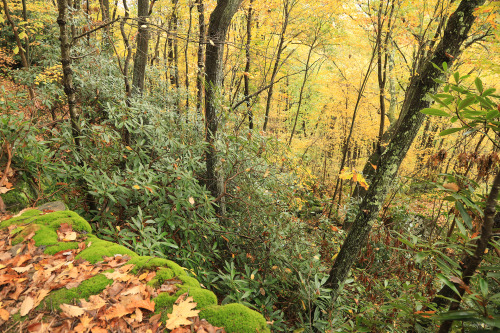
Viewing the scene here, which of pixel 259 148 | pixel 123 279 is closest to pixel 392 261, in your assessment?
pixel 259 148

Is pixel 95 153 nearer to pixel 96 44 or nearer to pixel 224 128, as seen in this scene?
pixel 224 128

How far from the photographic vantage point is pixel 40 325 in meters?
1.41

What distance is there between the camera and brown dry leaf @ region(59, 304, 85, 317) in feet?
4.84

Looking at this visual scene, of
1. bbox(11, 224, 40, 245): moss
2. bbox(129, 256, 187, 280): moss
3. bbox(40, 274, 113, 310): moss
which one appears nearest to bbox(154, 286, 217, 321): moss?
bbox(129, 256, 187, 280): moss

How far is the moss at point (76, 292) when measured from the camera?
155 centimetres

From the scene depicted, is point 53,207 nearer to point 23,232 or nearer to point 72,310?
point 23,232

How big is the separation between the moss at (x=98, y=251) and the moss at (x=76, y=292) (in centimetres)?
29

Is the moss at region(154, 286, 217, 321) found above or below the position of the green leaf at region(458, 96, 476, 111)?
below

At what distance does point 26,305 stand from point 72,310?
11.9 inches

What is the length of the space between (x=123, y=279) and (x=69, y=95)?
2329 millimetres

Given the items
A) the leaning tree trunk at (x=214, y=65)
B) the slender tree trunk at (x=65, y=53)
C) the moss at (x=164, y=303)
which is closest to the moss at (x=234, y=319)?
the moss at (x=164, y=303)

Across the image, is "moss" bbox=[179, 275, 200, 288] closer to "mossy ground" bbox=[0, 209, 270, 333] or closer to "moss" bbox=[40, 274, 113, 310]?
"mossy ground" bbox=[0, 209, 270, 333]

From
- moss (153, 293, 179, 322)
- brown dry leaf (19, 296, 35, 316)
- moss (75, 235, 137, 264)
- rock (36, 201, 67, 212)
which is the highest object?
moss (153, 293, 179, 322)

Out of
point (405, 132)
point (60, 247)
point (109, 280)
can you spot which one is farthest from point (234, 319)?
point (405, 132)
